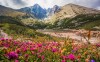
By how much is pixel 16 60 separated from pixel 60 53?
2.68 meters

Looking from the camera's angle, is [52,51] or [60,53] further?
[52,51]

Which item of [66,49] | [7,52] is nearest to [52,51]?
[66,49]

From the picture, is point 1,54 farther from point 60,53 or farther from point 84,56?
point 84,56

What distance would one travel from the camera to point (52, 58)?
9906 millimetres

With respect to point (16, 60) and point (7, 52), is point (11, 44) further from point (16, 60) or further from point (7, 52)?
point (16, 60)

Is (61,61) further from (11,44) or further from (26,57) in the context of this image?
(11,44)

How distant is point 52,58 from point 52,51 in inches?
49.2

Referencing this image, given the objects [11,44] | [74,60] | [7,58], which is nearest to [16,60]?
[7,58]

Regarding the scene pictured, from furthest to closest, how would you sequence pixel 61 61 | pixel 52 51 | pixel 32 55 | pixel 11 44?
pixel 11 44
pixel 52 51
pixel 32 55
pixel 61 61

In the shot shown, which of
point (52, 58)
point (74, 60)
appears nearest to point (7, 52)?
point (52, 58)

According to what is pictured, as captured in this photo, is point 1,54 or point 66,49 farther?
point 66,49

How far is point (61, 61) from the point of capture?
29.4ft

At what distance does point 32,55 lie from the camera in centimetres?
986

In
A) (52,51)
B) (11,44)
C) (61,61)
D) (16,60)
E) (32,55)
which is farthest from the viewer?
(11,44)
